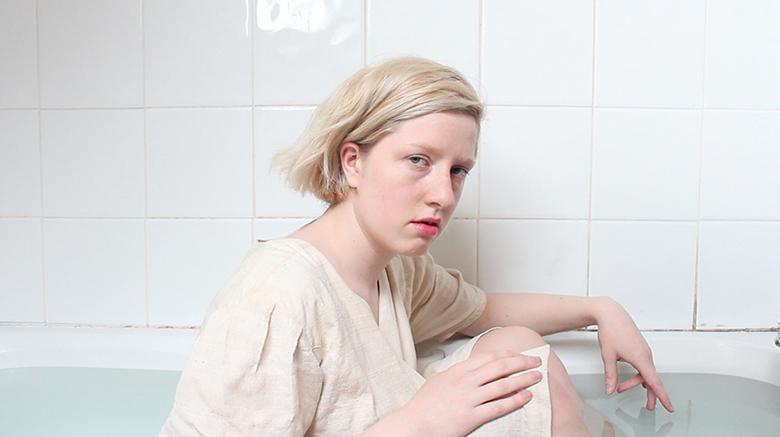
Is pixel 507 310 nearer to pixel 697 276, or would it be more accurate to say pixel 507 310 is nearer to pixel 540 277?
pixel 540 277

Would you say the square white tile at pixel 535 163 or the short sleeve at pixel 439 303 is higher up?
the square white tile at pixel 535 163

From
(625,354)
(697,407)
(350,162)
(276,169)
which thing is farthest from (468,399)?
(276,169)

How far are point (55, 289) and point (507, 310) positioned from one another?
0.82 m

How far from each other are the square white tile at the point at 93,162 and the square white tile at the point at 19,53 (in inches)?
2.3

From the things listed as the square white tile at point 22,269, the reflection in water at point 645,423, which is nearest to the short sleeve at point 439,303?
the reflection in water at point 645,423

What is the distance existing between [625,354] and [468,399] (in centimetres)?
40

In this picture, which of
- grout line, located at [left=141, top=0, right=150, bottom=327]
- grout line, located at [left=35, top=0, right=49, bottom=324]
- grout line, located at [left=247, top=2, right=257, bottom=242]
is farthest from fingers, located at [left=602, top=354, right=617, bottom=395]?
grout line, located at [left=35, top=0, right=49, bottom=324]

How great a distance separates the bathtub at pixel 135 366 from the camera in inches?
37.2

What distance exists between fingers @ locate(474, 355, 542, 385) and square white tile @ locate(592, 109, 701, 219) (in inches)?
23.7

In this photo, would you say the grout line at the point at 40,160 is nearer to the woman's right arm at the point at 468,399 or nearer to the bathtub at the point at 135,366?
the bathtub at the point at 135,366

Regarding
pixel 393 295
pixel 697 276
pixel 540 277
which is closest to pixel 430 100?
pixel 393 295

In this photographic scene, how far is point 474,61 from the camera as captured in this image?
3.60 feet

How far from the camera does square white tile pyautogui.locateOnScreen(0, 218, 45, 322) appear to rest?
3.80 feet

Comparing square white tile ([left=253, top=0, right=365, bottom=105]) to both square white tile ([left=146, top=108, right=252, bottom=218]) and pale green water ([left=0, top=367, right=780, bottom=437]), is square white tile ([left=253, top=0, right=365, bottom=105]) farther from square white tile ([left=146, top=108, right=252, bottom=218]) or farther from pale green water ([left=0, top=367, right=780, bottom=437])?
pale green water ([left=0, top=367, right=780, bottom=437])
